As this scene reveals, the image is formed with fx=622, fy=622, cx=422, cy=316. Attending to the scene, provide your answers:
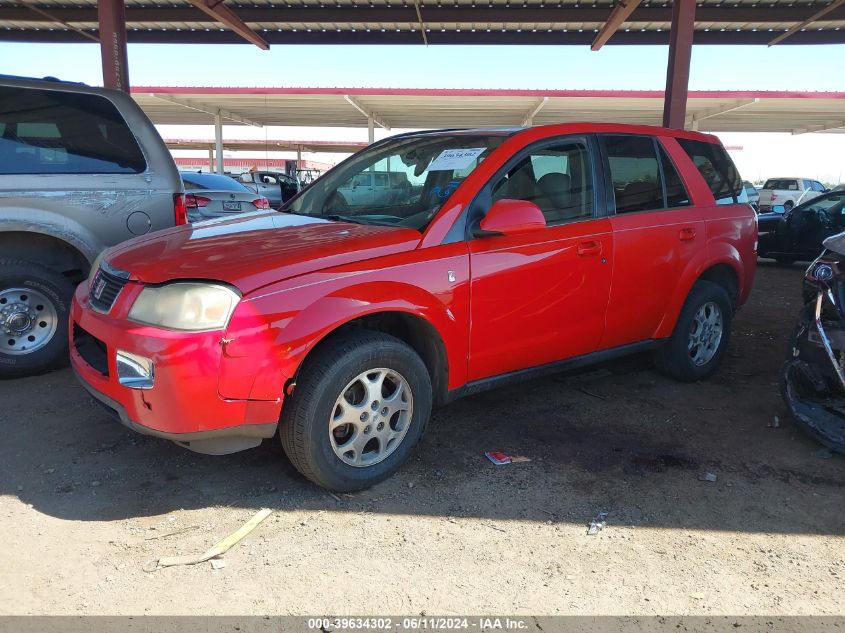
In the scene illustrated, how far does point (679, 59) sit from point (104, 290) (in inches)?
350

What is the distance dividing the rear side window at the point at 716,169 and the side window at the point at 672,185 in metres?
0.27

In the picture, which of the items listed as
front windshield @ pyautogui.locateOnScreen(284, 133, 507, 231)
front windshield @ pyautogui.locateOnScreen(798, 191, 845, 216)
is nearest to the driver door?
front windshield @ pyautogui.locateOnScreen(284, 133, 507, 231)

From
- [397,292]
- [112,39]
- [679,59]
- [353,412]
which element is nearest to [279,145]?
[112,39]

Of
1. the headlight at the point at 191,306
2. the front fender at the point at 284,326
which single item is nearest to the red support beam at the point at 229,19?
the headlight at the point at 191,306

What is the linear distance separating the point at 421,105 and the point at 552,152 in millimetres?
20517

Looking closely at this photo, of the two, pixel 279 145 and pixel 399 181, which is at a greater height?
pixel 279 145

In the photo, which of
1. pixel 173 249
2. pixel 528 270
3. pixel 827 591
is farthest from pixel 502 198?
pixel 827 591

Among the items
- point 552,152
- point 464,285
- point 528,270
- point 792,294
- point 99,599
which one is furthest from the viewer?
point 792,294

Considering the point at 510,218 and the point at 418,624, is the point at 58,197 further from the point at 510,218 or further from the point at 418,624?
the point at 418,624

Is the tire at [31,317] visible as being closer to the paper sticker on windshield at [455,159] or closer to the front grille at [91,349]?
the front grille at [91,349]

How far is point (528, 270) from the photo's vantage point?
345 cm

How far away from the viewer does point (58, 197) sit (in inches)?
172

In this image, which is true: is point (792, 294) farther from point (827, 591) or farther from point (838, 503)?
point (827, 591)

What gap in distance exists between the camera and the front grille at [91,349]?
9.65 ft
